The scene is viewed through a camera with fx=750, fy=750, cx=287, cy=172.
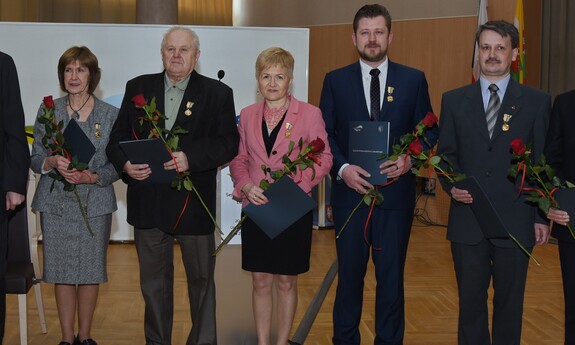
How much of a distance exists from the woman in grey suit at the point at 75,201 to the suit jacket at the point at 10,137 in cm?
59

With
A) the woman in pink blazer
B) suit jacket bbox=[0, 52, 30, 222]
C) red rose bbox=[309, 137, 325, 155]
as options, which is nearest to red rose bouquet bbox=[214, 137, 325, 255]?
red rose bbox=[309, 137, 325, 155]

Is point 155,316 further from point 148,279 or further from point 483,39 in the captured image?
point 483,39

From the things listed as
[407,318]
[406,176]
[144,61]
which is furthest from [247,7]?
[406,176]

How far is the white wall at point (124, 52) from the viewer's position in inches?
284

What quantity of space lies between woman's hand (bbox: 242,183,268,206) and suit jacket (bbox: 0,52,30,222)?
100 cm

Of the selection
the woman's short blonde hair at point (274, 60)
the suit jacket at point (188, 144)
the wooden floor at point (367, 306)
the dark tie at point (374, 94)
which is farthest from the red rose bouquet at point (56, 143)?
the dark tie at point (374, 94)

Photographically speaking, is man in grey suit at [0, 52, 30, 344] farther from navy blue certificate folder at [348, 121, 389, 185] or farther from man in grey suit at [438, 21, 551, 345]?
man in grey suit at [438, 21, 551, 345]

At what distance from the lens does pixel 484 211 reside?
3.25 meters

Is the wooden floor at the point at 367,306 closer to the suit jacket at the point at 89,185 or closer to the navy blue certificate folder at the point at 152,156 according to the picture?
the suit jacket at the point at 89,185

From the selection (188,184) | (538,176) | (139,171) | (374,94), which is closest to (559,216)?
(538,176)

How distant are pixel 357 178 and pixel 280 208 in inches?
16.9

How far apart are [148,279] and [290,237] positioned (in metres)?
0.74

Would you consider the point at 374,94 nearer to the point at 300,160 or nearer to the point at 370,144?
the point at 370,144

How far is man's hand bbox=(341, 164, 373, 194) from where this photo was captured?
3607mm
